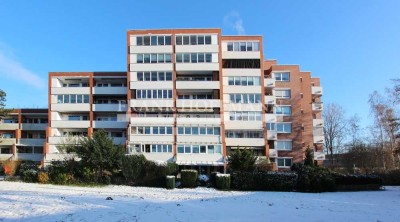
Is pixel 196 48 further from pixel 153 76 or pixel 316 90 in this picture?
pixel 316 90

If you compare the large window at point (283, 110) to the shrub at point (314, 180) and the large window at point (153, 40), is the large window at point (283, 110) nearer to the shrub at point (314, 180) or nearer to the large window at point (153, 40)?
the large window at point (153, 40)

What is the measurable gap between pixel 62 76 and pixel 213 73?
24267mm

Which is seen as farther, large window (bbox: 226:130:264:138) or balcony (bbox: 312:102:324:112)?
balcony (bbox: 312:102:324:112)

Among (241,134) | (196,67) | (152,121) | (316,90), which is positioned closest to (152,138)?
(152,121)

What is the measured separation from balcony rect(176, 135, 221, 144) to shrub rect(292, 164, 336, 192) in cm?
2046

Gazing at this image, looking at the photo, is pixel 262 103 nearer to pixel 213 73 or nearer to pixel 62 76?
pixel 213 73

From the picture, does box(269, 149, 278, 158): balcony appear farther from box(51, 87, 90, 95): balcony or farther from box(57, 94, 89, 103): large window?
box(51, 87, 90, 95): balcony

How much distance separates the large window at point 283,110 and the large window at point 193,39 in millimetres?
15839

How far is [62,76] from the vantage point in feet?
175

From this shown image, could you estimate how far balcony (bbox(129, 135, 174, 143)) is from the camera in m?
47.8

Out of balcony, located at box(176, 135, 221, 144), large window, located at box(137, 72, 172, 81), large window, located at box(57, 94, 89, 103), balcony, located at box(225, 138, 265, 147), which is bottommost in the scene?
balcony, located at box(225, 138, 265, 147)

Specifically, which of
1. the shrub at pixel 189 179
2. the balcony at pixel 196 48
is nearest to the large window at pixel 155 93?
the balcony at pixel 196 48

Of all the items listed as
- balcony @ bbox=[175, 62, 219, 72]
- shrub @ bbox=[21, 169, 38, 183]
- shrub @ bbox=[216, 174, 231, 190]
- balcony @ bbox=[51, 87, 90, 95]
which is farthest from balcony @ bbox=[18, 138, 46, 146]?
shrub @ bbox=[216, 174, 231, 190]

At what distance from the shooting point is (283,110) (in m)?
55.0
